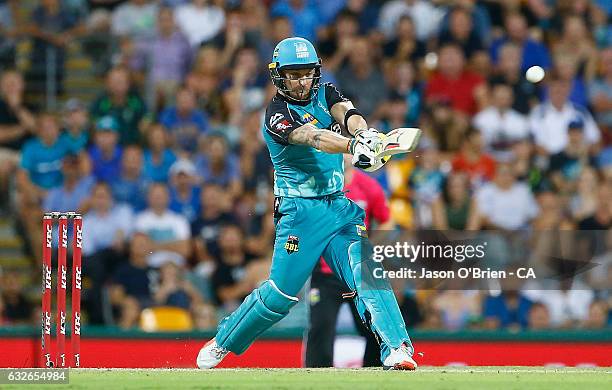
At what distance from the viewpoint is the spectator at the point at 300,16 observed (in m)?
16.2

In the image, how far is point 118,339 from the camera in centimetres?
1270

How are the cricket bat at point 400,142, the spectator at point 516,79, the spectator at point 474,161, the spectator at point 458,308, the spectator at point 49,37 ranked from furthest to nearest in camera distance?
the spectator at point 49,37 → the spectator at point 516,79 → the spectator at point 474,161 → the spectator at point 458,308 → the cricket bat at point 400,142

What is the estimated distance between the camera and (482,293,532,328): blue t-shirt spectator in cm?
1295

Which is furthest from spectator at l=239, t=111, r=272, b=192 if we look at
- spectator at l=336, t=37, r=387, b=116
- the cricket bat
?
the cricket bat

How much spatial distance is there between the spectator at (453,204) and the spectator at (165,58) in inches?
148

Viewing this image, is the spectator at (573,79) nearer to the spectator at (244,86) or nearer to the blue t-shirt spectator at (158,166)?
the spectator at (244,86)

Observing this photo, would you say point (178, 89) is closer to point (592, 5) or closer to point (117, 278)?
point (117, 278)

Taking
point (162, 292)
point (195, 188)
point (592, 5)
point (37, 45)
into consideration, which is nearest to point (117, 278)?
point (162, 292)

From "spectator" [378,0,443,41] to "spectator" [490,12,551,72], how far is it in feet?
2.66

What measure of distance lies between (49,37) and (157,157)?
8.33ft

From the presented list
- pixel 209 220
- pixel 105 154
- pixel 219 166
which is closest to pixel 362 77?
pixel 219 166

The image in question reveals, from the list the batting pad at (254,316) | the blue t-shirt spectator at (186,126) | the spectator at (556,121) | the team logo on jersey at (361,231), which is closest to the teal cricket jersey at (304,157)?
the team logo on jersey at (361,231)

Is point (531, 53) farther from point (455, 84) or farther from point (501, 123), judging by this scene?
point (501, 123)

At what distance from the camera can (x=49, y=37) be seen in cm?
1636
